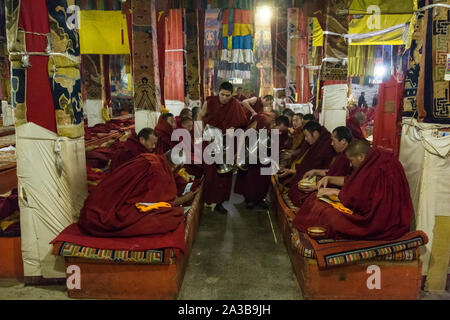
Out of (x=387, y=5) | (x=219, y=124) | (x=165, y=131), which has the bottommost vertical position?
(x=165, y=131)

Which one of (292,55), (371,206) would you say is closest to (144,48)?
(371,206)

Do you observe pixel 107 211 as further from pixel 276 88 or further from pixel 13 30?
pixel 276 88

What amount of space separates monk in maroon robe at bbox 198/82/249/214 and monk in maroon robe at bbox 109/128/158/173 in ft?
3.84

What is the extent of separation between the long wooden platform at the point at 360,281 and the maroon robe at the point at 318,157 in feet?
4.73

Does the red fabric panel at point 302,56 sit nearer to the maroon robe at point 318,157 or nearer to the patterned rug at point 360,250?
the maroon robe at point 318,157

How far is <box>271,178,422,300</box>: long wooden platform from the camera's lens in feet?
7.94

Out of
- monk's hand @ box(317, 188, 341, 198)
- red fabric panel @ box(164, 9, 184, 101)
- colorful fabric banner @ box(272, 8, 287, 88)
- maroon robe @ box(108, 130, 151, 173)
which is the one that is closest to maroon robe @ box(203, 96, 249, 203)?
maroon robe @ box(108, 130, 151, 173)

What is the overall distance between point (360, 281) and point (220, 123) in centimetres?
282

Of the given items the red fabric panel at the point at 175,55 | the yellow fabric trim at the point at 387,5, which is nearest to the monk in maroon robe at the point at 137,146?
the red fabric panel at the point at 175,55

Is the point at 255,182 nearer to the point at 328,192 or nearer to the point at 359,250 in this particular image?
the point at 328,192

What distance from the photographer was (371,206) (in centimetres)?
256

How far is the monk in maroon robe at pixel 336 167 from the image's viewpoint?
3.29 meters

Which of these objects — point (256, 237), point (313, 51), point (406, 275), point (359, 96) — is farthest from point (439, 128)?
point (359, 96)

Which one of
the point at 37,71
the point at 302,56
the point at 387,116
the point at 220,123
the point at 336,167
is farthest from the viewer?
the point at 302,56
